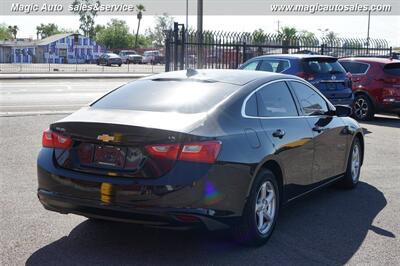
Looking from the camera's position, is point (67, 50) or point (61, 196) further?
Result: point (67, 50)

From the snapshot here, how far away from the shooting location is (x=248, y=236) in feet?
15.2

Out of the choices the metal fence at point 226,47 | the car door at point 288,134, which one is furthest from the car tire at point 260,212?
the metal fence at point 226,47

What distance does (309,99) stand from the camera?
20.2 feet

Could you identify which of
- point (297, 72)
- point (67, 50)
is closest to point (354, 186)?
point (297, 72)

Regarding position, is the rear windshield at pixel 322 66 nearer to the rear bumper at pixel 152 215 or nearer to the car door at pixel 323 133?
the car door at pixel 323 133

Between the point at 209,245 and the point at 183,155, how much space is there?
104 centimetres

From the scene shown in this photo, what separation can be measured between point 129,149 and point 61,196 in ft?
2.40

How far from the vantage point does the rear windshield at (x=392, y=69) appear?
1417cm

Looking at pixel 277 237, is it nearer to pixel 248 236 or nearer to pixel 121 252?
pixel 248 236

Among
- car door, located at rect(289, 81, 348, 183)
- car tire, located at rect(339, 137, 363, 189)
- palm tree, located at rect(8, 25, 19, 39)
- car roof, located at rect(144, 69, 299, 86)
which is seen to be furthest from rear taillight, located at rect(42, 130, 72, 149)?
palm tree, located at rect(8, 25, 19, 39)

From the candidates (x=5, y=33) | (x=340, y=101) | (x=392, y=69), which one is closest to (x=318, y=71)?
(x=340, y=101)

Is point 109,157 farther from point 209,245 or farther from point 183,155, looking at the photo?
point 209,245

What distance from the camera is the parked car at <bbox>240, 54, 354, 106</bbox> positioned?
12078mm

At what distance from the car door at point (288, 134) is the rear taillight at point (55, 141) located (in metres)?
1.70
